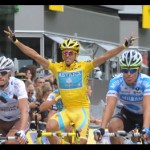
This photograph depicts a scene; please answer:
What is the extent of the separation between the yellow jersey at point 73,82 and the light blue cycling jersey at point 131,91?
31.6 inches

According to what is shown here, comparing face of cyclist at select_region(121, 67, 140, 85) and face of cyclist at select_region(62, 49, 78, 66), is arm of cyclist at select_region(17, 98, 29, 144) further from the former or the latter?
face of cyclist at select_region(121, 67, 140, 85)

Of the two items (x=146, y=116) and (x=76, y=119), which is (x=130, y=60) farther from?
(x=76, y=119)

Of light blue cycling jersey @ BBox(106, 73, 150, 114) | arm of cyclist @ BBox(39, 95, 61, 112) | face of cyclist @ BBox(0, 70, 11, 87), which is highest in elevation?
face of cyclist @ BBox(0, 70, 11, 87)

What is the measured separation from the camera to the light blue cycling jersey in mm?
8508

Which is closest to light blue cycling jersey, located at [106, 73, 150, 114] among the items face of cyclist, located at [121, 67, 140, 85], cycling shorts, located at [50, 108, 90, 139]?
face of cyclist, located at [121, 67, 140, 85]

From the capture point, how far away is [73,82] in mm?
9367

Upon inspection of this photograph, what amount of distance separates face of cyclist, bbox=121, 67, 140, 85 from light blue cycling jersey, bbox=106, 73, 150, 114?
0.12 meters

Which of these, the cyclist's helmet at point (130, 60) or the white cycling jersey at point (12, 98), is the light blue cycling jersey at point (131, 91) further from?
the white cycling jersey at point (12, 98)

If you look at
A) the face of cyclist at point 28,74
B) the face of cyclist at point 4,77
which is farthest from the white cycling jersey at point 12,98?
the face of cyclist at point 28,74

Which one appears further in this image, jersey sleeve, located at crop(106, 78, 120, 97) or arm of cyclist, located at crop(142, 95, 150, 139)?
jersey sleeve, located at crop(106, 78, 120, 97)

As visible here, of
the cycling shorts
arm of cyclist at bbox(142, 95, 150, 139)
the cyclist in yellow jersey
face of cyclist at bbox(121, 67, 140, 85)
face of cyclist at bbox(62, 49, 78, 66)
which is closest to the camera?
arm of cyclist at bbox(142, 95, 150, 139)

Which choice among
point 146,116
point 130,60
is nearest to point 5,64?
point 130,60

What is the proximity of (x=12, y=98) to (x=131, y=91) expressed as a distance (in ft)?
5.45

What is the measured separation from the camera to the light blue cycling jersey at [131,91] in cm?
851
